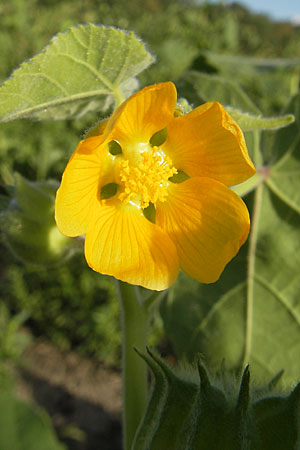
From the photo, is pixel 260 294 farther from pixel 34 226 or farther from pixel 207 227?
pixel 34 226

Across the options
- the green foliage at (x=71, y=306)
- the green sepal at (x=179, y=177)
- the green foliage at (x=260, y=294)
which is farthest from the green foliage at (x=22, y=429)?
the green foliage at (x=71, y=306)

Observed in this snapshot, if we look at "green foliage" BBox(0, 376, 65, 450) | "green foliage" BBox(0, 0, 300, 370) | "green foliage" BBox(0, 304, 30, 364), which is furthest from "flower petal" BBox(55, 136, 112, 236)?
"green foliage" BBox(0, 304, 30, 364)

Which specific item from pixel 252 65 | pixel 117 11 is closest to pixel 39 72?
pixel 252 65

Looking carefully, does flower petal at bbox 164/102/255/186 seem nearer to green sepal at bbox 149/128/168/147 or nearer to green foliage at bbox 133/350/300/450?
green sepal at bbox 149/128/168/147

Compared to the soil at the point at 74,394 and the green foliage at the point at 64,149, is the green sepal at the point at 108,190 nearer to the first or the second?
the green foliage at the point at 64,149

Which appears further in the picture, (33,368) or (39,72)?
(33,368)

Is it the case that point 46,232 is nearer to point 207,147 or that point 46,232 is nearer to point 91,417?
point 207,147

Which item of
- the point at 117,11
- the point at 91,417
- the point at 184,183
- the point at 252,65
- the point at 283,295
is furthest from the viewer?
the point at 117,11

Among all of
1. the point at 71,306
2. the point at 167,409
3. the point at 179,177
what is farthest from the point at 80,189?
the point at 71,306
